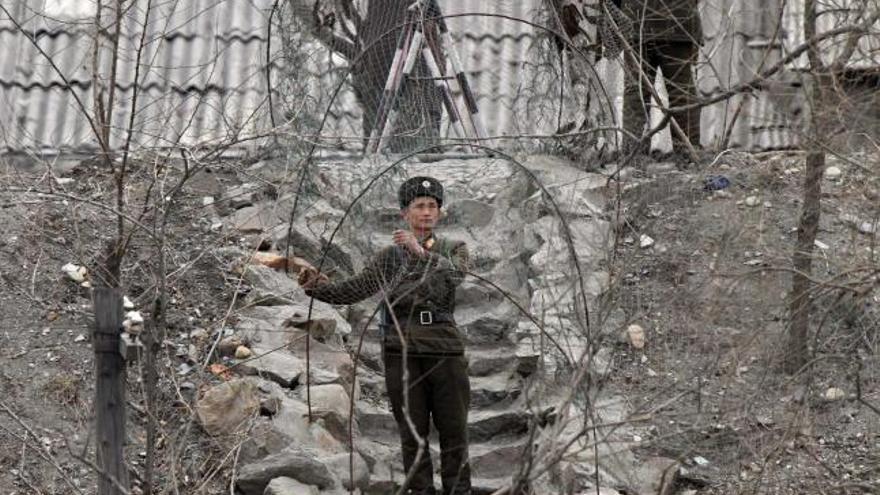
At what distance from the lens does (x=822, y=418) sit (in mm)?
9195

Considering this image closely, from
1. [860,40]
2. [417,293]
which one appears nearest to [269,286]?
[417,293]

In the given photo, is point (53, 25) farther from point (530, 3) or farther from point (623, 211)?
point (623, 211)

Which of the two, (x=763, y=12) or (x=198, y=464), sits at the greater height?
(x=763, y=12)

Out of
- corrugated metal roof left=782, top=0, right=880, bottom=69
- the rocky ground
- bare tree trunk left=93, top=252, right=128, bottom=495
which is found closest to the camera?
bare tree trunk left=93, top=252, right=128, bottom=495

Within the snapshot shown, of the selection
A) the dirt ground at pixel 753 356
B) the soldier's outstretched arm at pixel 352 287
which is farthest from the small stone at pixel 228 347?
the dirt ground at pixel 753 356

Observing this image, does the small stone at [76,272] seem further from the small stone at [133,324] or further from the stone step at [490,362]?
the small stone at [133,324]

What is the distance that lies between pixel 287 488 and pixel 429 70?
11.6ft

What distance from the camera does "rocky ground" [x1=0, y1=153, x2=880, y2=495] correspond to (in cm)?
856

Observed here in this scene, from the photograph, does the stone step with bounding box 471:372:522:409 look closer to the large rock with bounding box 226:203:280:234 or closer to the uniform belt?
the uniform belt

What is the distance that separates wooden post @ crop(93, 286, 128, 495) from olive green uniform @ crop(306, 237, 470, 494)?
1.33 meters

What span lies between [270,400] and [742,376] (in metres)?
2.47

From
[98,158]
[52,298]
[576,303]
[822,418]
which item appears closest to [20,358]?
[52,298]

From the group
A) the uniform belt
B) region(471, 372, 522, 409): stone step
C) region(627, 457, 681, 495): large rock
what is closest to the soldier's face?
the uniform belt

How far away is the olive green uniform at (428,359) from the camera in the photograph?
8344 millimetres
